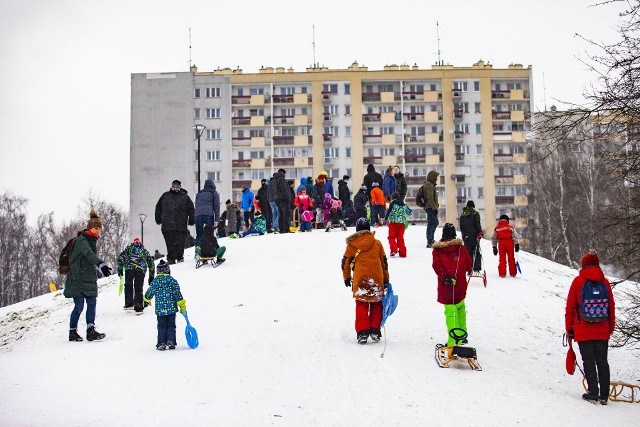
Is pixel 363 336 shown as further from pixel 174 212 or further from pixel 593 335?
pixel 174 212

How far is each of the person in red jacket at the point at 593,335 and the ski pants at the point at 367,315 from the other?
289 cm

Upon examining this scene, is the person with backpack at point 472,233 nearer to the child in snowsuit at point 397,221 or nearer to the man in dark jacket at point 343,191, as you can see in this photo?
the child in snowsuit at point 397,221

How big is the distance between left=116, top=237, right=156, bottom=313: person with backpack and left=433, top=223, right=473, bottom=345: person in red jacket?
6.26 m

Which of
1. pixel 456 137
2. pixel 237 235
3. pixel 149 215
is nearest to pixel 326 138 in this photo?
pixel 456 137

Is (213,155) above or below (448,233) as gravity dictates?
above

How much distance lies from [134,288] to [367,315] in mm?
5464

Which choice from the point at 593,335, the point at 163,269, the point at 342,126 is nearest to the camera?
the point at 593,335

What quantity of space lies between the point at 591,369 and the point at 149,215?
6409 centimetres

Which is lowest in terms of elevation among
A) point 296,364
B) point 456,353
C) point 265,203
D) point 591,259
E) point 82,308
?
point 296,364

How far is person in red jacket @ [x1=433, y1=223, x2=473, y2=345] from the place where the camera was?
30.2 ft

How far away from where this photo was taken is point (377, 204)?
22797mm

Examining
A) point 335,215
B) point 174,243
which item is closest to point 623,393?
point 174,243

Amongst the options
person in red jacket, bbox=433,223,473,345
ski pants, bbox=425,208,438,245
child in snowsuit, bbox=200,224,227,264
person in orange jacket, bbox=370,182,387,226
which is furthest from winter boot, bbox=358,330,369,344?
person in orange jacket, bbox=370,182,387,226

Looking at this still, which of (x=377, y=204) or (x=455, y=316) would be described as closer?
(x=455, y=316)
